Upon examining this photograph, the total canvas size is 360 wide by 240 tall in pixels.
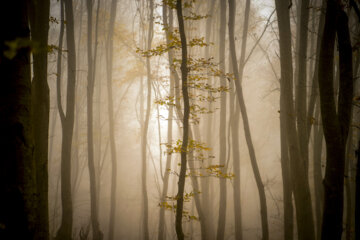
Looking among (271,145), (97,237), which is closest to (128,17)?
(97,237)

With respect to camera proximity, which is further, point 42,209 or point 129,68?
point 129,68

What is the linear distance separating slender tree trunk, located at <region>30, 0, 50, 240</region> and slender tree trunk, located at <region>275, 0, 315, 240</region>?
4.60m

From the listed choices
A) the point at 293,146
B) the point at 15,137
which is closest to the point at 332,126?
the point at 293,146

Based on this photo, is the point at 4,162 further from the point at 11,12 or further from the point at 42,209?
the point at 42,209

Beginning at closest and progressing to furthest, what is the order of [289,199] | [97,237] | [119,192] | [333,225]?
[333,225]
[289,199]
[97,237]
[119,192]

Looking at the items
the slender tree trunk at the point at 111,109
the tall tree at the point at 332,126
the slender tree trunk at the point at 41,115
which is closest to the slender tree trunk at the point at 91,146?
the slender tree trunk at the point at 111,109

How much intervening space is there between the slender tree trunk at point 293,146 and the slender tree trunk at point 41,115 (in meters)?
4.60

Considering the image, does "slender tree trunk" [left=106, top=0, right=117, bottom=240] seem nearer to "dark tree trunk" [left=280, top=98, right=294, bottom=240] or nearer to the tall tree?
"dark tree trunk" [left=280, top=98, right=294, bottom=240]

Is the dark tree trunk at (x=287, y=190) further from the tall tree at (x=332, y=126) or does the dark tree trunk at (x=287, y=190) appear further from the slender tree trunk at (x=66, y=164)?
the slender tree trunk at (x=66, y=164)

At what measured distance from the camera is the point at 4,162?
165 cm

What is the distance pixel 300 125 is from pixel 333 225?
6.75 feet

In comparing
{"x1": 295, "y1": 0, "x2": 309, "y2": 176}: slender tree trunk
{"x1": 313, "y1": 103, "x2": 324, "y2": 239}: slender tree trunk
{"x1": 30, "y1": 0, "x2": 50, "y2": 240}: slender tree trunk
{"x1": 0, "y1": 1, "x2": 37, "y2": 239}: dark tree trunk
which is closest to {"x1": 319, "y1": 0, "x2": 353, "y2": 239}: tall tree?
{"x1": 295, "y1": 0, "x2": 309, "y2": 176}: slender tree trunk

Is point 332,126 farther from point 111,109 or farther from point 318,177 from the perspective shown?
point 111,109

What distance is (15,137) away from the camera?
5.65 feet
